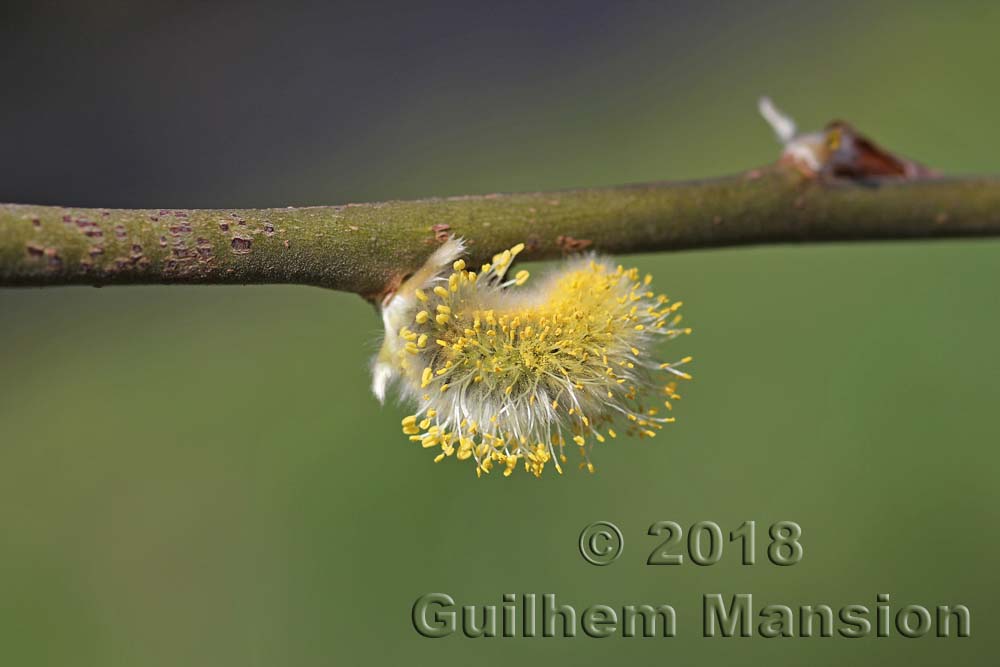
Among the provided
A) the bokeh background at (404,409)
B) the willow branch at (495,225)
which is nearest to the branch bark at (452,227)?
the willow branch at (495,225)

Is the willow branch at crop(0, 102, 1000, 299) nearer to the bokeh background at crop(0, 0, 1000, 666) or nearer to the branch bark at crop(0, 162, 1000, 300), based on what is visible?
the branch bark at crop(0, 162, 1000, 300)

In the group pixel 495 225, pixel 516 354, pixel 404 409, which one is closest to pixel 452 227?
pixel 495 225

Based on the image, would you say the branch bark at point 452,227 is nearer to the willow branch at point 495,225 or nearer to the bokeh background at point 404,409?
the willow branch at point 495,225

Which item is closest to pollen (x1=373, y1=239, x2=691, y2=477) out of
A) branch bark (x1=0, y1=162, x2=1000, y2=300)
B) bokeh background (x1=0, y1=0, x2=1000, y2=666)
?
branch bark (x1=0, y1=162, x2=1000, y2=300)

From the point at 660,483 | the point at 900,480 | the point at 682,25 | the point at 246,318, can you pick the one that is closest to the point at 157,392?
the point at 246,318

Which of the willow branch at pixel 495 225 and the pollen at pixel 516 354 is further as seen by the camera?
the pollen at pixel 516 354

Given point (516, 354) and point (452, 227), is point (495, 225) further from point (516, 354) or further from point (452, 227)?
point (516, 354)
